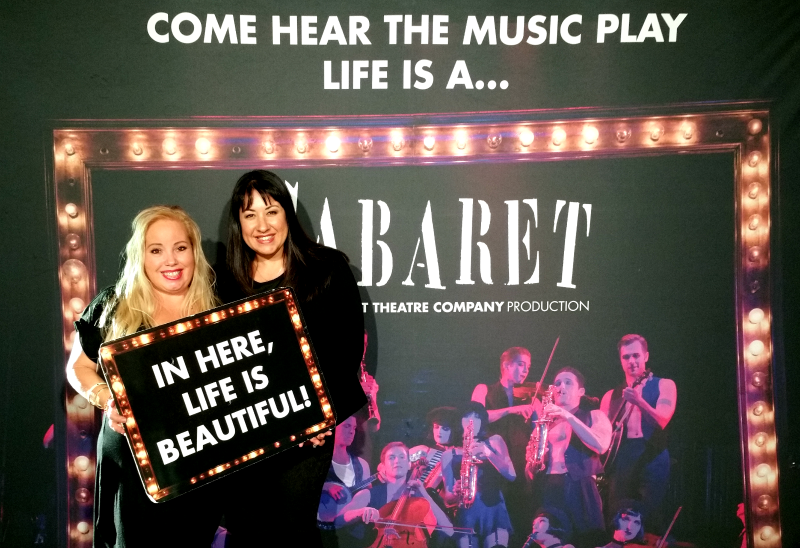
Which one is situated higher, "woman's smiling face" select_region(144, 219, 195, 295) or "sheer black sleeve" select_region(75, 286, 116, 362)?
"woman's smiling face" select_region(144, 219, 195, 295)

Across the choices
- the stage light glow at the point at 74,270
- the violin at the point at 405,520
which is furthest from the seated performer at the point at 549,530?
the stage light glow at the point at 74,270

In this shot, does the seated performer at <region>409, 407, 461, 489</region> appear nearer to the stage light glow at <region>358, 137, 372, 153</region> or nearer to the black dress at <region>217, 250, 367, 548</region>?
the black dress at <region>217, 250, 367, 548</region>

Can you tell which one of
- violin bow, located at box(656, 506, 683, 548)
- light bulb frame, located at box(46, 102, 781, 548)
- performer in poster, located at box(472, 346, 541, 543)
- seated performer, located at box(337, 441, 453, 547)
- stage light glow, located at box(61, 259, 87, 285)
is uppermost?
light bulb frame, located at box(46, 102, 781, 548)

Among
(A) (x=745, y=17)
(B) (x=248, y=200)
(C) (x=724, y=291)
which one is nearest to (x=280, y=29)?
(B) (x=248, y=200)

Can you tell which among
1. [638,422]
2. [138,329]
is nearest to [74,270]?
[138,329]

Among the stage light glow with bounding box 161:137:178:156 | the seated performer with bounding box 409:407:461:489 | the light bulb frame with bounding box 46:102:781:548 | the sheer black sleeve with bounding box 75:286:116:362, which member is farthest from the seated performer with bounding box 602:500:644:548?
the stage light glow with bounding box 161:137:178:156

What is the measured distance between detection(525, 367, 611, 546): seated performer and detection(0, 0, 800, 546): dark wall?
3.94ft

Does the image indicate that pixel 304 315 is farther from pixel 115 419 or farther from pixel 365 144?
pixel 365 144

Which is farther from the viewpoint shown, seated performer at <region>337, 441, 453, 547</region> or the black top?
seated performer at <region>337, 441, 453, 547</region>

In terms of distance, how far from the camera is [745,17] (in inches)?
107

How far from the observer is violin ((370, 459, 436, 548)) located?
2.77 m

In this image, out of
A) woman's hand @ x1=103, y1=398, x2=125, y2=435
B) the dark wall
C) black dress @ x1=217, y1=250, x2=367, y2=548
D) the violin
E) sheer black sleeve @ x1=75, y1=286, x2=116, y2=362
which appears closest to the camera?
woman's hand @ x1=103, y1=398, x2=125, y2=435

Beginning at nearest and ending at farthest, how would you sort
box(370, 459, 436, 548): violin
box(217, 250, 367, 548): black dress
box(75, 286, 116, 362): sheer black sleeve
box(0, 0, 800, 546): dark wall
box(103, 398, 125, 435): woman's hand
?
box(103, 398, 125, 435): woman's hand
box(75, 286, 116, 362): sheer black sleeve
box(217, 250, 367, 548): black dress
box(0, 0, 800, 546): dark wall
box(370, 459, 436, 548): violin

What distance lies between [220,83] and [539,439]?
80.1 inches
